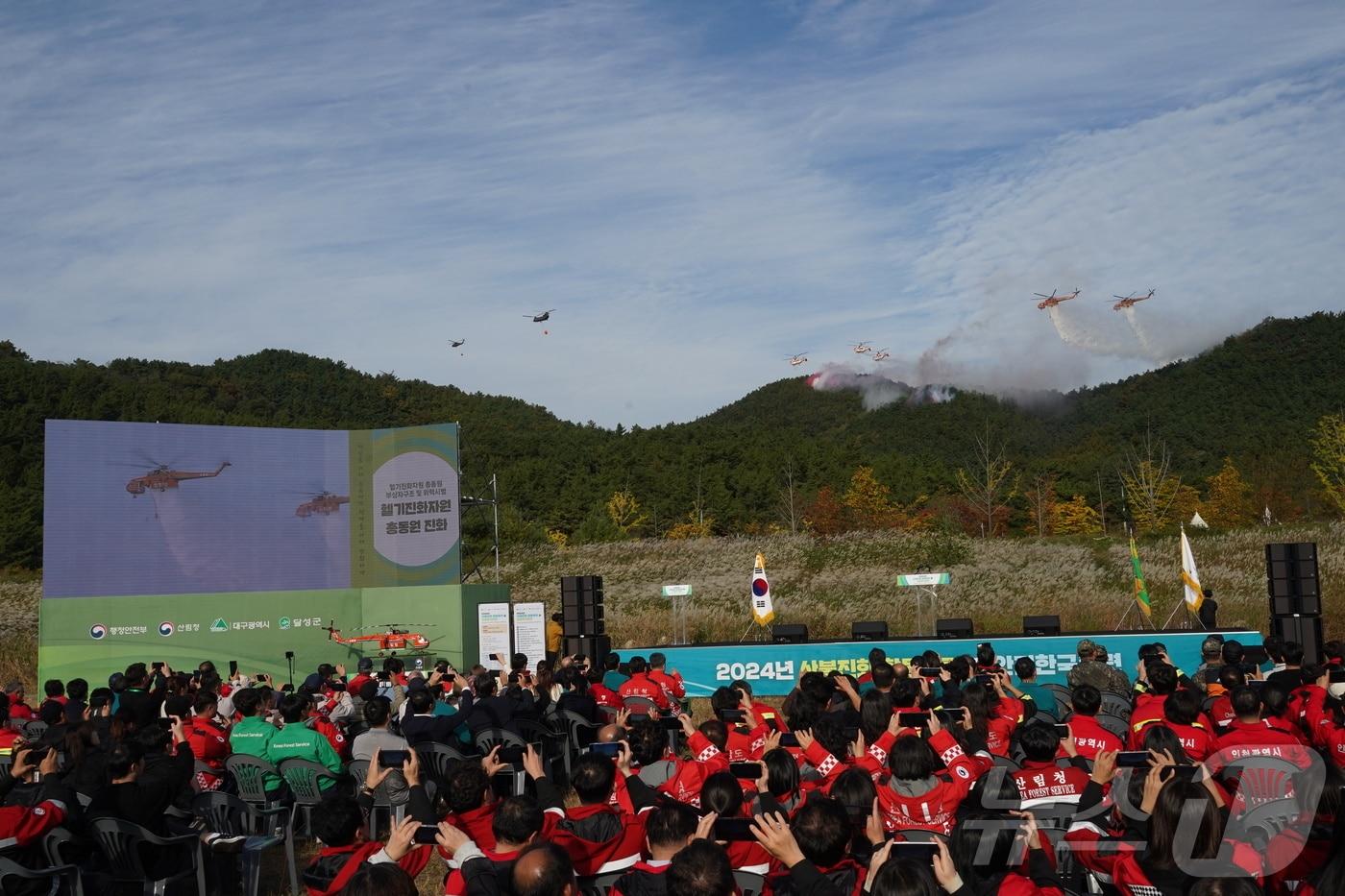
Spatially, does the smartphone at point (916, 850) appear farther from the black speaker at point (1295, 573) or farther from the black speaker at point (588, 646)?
the black speaker at point (588, 646)

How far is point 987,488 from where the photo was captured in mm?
53844

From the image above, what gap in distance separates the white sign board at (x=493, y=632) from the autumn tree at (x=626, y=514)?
128 ft

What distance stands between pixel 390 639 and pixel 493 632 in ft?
8.23

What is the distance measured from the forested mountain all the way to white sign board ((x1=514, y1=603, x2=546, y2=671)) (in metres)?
27.7

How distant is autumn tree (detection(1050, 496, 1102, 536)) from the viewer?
5847 centimetres

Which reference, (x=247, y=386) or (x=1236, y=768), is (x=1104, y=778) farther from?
(x=247, y=386)

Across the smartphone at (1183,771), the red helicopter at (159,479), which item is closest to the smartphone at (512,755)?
the smartphone at (1183,771)

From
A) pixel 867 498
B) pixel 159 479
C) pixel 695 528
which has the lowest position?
pixel 695 528

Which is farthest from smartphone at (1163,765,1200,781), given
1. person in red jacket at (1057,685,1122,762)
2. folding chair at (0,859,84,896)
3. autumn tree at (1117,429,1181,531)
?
autumn tree at (1117,429,1181,531)

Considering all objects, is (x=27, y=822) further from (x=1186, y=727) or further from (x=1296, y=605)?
(x=1296, y=605)

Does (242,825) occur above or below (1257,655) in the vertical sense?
below

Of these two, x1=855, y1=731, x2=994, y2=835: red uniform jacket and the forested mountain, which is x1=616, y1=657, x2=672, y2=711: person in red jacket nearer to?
x1=855, y1=731, x2=994, y2=835: red uniform jacket

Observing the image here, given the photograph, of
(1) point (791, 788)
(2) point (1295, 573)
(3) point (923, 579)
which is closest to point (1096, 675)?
(1) point (791, 788)

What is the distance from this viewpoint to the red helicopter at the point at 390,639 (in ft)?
72.2
